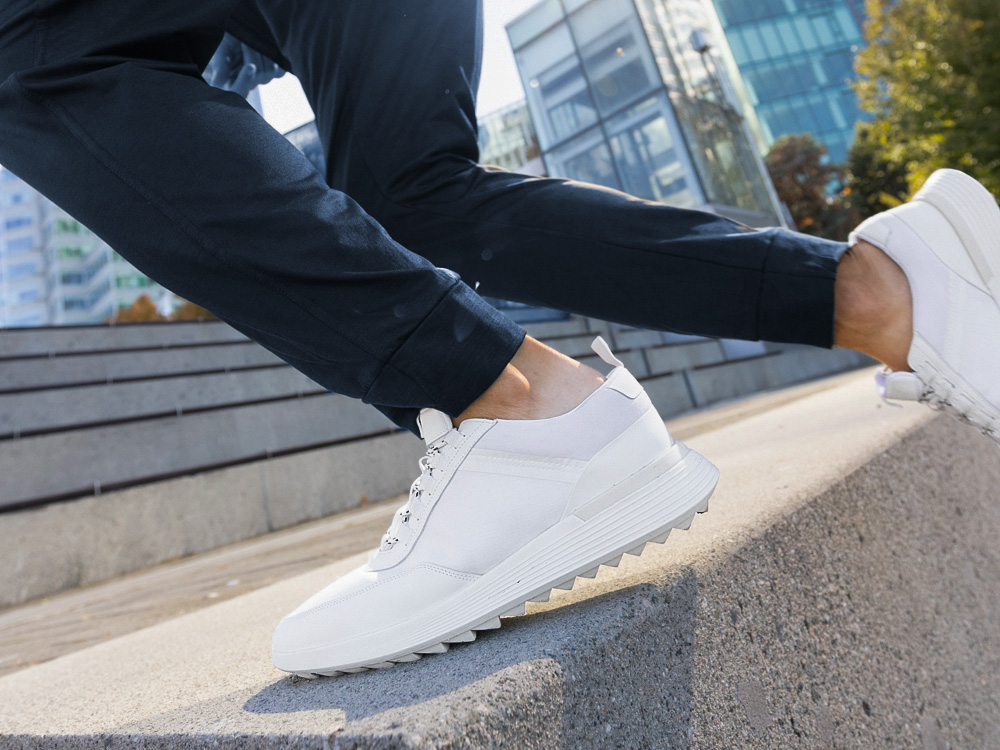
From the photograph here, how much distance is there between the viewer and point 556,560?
0.52 meters

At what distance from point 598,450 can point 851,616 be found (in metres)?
0.31

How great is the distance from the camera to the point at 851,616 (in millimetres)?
612

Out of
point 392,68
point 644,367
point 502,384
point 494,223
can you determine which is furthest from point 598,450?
point 644,367

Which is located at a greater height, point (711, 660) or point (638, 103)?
point (638, 103)

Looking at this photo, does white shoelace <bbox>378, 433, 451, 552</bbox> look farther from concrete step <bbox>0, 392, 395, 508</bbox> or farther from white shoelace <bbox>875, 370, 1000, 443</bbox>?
concrete step <bbox>0, 392, 395, 508</bbox>

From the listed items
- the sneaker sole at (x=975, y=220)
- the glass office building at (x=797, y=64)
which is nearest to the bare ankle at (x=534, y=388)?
the sneaker sole at (x=975, y=220)

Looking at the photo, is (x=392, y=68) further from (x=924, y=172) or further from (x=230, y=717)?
(x=924, y=172)

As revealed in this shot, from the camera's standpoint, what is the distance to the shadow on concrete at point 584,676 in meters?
0.39

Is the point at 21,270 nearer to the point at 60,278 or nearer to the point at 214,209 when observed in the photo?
the point at 60,278

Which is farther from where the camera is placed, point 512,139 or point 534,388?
point 512,139

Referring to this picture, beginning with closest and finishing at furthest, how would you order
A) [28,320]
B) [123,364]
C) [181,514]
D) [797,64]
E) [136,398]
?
[181,514]
[136,398]
[123,364]
[28,320]
[797,64]

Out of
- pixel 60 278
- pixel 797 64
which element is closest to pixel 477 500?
pixel 60 278

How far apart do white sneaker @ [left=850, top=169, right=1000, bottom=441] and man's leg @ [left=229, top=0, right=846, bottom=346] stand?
77mm

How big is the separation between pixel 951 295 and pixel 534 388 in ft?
1.30
